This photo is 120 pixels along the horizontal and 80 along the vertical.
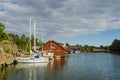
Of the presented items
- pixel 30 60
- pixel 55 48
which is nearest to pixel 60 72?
pixel 30 60

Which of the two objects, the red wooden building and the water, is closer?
the water

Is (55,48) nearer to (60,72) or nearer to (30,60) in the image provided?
(30,60)

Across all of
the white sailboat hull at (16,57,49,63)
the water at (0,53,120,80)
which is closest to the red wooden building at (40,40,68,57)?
the white sailboat hull at (16,57,49,63)

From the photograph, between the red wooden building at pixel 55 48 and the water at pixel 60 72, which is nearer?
the water at pixel 60 72

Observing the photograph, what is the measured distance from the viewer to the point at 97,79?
115 feet

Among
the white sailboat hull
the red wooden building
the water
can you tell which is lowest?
the water

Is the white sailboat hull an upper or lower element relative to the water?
upper

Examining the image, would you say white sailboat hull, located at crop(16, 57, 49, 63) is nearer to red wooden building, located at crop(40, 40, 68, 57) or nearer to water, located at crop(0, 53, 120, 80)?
water, located at crop(0, 53, 120, 80)

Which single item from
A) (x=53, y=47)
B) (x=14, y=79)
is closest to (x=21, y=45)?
(x=53, y=47)

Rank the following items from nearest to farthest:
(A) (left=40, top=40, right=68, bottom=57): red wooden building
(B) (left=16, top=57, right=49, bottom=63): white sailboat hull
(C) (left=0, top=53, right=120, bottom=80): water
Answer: (C) (left=0, top=53, right=120, bottom=80): water, (B) (left=16, top=57, right=49, bottom=63): white sailboat hull, (A) (left=40, top=40, right=68, bottom=57): red wooden building

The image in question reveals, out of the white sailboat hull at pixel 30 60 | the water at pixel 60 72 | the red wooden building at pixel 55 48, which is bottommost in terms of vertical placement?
the water at pixel 60 72

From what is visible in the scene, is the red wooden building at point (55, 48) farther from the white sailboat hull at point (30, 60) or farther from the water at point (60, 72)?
the water at point (60, 72)

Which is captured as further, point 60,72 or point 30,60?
point 30,60

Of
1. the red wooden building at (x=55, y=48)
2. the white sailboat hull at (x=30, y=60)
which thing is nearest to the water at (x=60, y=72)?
the white sailboat hull at (x=30, y=60)
